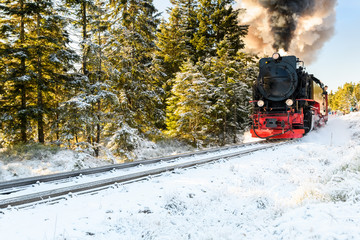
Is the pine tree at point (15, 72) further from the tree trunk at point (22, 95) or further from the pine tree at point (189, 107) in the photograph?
the pine tree at point (189, 107)

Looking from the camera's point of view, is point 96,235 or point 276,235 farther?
point 276,235

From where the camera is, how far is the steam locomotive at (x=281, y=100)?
12828 mm

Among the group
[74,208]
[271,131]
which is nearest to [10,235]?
[74,208]

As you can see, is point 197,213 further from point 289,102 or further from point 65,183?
point 289,102

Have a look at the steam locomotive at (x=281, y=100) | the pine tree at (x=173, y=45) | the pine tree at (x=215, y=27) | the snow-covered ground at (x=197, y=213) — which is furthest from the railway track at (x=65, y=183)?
the pine tree at (x=215, y=27)

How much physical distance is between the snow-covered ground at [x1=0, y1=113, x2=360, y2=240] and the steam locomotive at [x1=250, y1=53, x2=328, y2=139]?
795 cm

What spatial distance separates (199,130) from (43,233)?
15.9 m

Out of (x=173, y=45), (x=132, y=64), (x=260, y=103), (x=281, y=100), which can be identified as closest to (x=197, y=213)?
(x=132, y=64)

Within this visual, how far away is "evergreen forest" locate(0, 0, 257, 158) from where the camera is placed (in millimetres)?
9766

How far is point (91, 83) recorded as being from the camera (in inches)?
447

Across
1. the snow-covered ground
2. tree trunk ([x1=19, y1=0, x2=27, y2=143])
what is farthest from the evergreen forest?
the snow-covered ground

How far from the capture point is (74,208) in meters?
3.35

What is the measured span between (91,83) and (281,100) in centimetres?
1100

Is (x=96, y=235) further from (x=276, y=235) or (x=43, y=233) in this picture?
(x=276, y=235)
